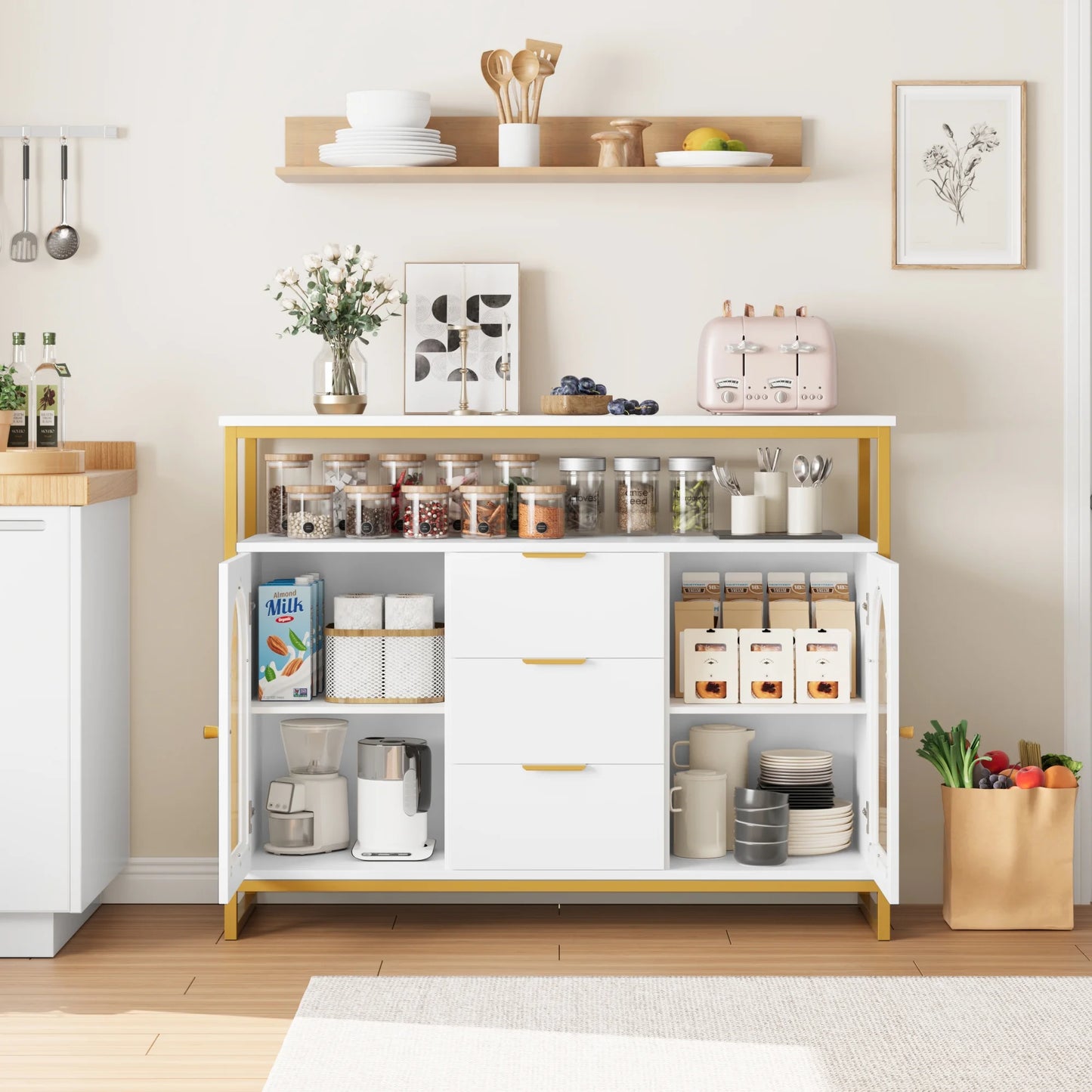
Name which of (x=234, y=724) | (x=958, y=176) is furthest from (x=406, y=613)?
(x=958, y=176)

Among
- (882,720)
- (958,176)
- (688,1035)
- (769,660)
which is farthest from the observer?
(958,176)

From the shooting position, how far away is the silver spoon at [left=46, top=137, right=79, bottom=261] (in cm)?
316

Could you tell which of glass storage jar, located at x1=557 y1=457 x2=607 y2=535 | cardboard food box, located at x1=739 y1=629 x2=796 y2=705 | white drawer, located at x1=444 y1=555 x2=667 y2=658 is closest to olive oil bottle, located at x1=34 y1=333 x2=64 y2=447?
white drawer, located at x1=444 y1=555 x2=667 y2=658

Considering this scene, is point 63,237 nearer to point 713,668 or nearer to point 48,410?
point 48,410

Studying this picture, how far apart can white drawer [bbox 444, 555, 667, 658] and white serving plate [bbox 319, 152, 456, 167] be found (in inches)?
37.3

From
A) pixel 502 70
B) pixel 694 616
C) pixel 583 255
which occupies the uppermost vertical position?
pixel 502 70

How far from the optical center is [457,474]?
10.1 feet

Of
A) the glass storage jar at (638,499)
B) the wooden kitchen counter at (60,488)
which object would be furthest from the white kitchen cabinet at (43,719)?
the glass storage jar at (638,499)

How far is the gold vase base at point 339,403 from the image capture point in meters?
2.98

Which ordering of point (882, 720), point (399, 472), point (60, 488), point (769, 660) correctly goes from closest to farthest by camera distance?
point (60, 488) < point (882, 720) < point (769, 660) < point (399, 472)

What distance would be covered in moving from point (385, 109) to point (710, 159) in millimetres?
763

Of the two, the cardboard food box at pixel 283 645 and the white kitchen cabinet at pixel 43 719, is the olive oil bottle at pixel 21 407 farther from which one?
the cardboard food box at pixel 283 645

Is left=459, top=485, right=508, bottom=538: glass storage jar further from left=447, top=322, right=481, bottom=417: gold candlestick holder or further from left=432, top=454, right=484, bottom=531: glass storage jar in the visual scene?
left=447, top=322, right=481, bottom=417: gold candlestick holder

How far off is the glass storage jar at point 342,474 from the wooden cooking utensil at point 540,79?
0.90 metres
